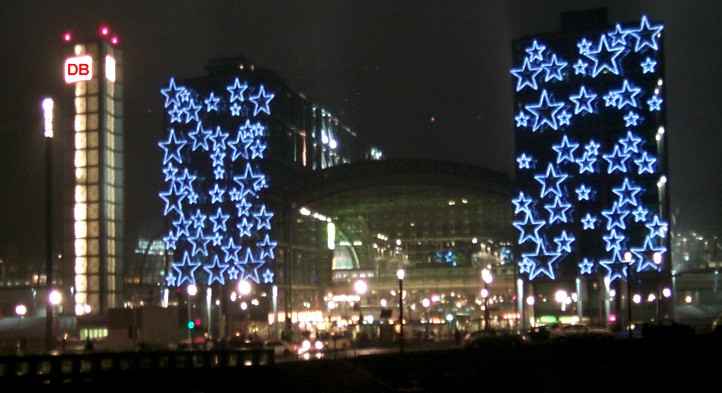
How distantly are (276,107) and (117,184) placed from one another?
2322 cm

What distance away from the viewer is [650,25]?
321 ft

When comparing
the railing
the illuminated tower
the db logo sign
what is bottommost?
the railing

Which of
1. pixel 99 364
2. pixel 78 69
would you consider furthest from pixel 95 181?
pixel 99 364

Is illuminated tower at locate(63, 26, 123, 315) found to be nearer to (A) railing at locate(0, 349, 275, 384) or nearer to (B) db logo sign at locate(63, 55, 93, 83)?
(B) db logo sign at locate(63, 55, 93, 83)

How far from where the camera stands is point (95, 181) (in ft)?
353

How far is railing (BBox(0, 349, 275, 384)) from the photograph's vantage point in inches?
1303

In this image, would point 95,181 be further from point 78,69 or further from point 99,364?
point 99,364

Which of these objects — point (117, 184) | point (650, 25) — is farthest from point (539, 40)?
point (117, 184)

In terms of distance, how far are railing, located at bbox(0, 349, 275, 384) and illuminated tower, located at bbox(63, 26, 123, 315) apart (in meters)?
68.9

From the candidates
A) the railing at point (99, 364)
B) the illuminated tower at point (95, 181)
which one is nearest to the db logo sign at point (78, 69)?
the illuminated tower at point (95, 181)

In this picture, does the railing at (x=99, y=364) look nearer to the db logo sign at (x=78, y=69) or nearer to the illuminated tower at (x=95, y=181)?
the illuminated tower at (x=95, y=181)

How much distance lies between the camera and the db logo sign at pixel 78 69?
10862 cm

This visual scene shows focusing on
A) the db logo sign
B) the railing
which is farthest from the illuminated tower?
the railing

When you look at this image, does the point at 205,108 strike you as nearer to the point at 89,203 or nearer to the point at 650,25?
the point at 89,203
